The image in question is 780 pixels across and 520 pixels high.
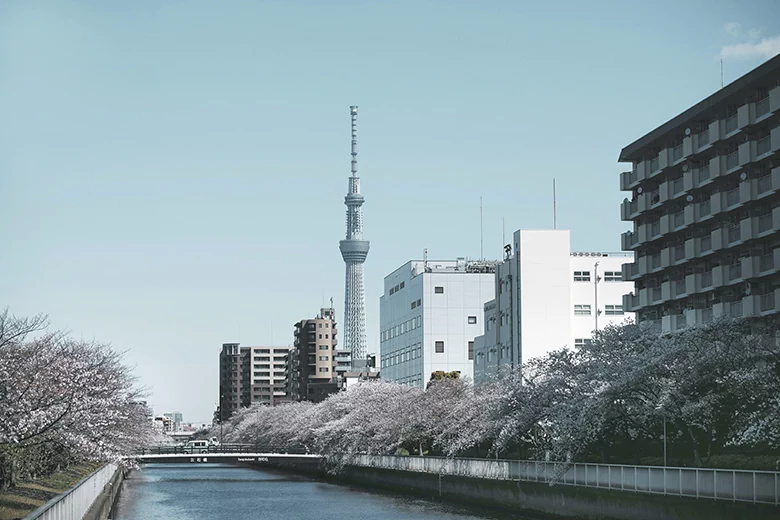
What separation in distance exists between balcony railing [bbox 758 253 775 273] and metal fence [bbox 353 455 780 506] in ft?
54.9

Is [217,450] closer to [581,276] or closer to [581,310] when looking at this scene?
[581,310]

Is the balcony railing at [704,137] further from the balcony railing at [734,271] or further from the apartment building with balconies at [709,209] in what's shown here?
the balcony railing at [734,271]

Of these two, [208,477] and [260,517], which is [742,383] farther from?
[208,477]

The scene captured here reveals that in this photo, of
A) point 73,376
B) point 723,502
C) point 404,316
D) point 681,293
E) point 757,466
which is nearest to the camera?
point 723,502

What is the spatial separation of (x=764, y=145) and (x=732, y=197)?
4.29 metres

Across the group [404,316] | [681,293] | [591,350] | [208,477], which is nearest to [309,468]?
[208,477]

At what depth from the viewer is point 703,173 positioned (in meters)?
67.4

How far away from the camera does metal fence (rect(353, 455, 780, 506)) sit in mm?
36969

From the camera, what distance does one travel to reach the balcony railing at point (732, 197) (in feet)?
210

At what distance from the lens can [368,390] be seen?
379 feet

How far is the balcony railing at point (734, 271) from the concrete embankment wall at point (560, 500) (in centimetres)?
1761

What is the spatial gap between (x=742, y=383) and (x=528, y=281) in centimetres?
6038

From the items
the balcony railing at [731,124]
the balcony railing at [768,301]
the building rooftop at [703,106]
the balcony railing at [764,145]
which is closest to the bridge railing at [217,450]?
the building rooftop at [703,106]

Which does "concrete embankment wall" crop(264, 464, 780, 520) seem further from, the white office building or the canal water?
the white office building
